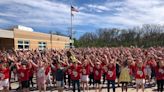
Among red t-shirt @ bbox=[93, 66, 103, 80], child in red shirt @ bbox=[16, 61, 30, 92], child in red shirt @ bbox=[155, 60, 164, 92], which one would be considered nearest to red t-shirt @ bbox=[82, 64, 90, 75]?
red t-shirt @ bbox=[93, 66, 103, 80]

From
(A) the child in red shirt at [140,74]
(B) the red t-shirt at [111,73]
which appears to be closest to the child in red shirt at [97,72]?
(B) the red t-shirt at [111,73]

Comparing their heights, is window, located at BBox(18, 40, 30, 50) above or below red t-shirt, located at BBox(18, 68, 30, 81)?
above

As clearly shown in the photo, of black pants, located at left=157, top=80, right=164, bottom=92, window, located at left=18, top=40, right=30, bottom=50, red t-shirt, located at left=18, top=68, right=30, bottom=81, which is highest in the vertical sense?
window, located at left=18, top=40, right=30, bottom=50

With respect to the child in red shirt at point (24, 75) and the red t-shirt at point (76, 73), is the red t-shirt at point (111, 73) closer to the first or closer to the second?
the red t-shirt at point (76, 73)

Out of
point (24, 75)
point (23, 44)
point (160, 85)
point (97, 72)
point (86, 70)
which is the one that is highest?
point (23, 44)

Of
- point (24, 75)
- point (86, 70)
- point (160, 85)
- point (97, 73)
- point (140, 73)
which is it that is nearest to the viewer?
point (140, 73)

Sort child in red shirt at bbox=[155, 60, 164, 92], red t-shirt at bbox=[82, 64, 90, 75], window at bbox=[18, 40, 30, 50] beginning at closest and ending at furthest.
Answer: child in red shirt at bbox=[155, 60, 164, 92]
red t-shirt at bbox=[82, 64, 90, 75]
window at bbox=[18, 40, 30, 50]

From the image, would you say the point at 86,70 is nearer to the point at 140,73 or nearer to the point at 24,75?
the point at 140,73

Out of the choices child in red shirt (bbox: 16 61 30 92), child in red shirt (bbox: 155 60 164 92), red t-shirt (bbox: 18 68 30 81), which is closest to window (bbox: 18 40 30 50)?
child in red shirt (bbox: 16 61 30 92)

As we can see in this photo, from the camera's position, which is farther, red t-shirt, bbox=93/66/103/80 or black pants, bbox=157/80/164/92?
red t-shirt, bbox=93/66/103/80

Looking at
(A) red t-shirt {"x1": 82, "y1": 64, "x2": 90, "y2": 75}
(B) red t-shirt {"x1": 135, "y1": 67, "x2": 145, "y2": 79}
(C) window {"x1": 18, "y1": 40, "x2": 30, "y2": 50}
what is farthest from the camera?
(C) window {"x1": 18, "y1": 40, "x2": 30, "y2": 50}

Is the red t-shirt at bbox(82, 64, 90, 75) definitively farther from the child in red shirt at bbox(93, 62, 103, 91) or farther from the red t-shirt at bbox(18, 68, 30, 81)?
the red t-shirt at bbox(18, 68, 30, 81)

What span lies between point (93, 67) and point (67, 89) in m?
2.60

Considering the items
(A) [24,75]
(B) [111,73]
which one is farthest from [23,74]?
(B) [111,73]
